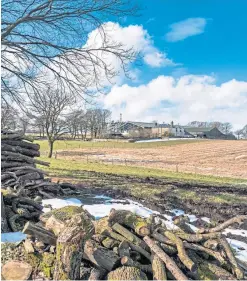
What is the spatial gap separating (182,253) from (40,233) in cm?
202

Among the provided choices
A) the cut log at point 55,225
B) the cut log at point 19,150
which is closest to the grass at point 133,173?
the cut log at point 19,150

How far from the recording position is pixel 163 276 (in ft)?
12.7

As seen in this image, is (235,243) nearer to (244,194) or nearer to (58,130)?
(244,194)

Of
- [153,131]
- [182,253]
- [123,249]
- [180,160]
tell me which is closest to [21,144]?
[123,249]

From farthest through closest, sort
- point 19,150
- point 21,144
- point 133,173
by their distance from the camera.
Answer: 1. point 133,173
2. point 21,144
3. point 19,150

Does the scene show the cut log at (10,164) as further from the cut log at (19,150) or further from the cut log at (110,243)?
the cut log at (110,243)

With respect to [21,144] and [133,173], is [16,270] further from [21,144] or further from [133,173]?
[133,173]

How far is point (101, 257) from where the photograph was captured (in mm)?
4020

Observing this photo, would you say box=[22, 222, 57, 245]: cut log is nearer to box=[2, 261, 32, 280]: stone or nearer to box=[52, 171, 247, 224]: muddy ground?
box=[2, 261, 32, 280]: stone

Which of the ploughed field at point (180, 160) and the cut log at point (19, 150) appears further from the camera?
the ploughed field at point (180, 160)

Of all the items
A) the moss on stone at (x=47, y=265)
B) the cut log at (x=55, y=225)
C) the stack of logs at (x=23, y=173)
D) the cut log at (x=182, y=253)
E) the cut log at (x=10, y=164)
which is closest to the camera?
the moss on stone at (x=47, y=265)

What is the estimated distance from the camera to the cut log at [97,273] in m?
3.80

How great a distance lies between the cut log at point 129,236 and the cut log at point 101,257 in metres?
0.40

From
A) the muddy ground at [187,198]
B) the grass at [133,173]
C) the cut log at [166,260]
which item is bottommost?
the grass at [133,173]
